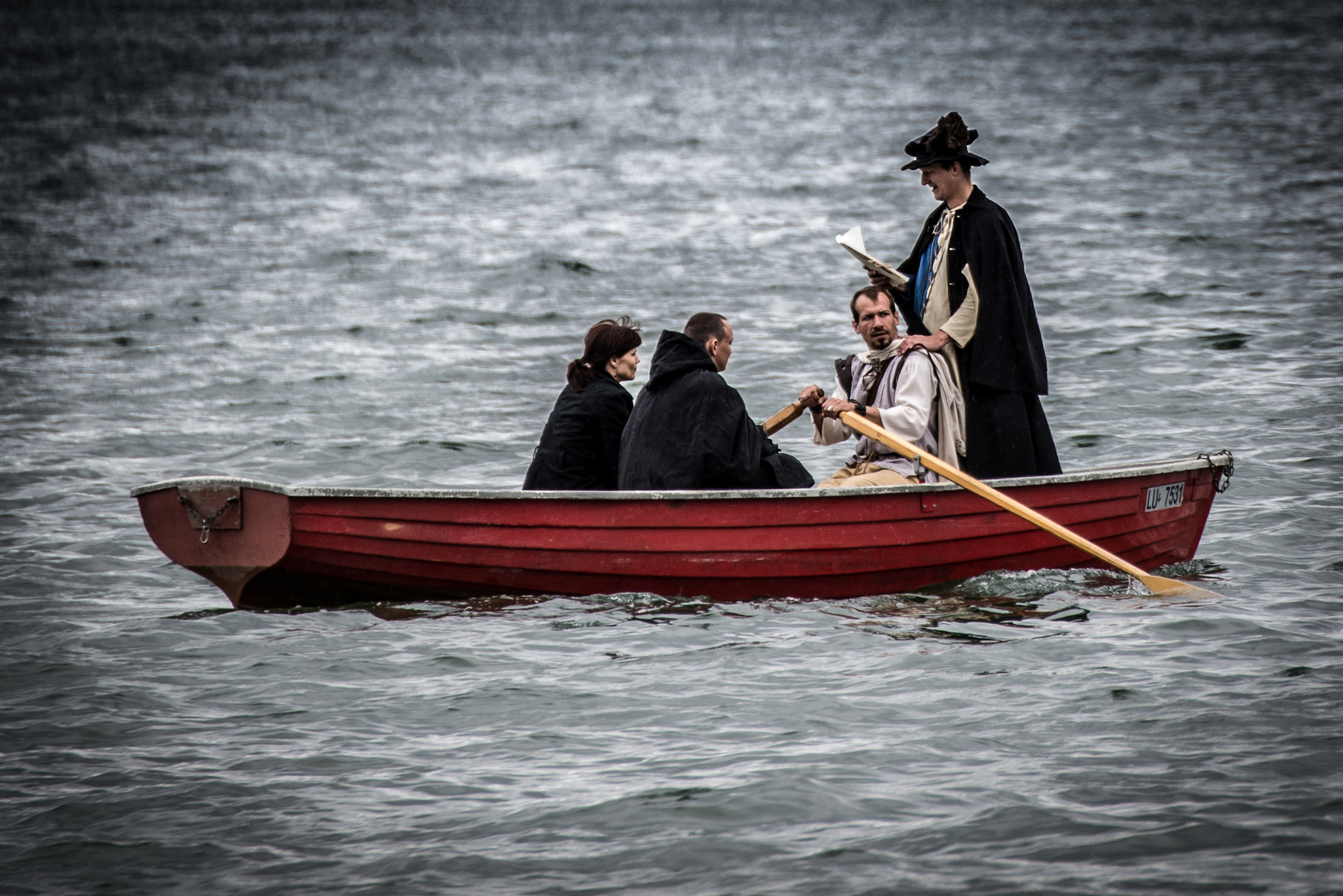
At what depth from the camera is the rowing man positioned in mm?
6938

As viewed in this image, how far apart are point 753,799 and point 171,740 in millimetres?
2322

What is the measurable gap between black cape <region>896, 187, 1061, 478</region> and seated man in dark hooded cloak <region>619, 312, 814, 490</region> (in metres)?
1.10

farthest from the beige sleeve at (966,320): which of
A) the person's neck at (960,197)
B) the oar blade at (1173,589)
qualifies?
the oar blade at (1173,589)

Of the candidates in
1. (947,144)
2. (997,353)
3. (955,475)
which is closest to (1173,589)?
(955,475)

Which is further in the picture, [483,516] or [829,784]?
[483,516]

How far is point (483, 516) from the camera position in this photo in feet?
22.1

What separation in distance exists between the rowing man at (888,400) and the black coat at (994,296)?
0.70ft

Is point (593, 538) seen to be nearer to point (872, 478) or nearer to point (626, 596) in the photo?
point (626, 596)

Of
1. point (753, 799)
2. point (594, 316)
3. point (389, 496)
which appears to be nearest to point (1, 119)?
point (594, 316)

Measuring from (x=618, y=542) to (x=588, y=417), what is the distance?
0.75 m

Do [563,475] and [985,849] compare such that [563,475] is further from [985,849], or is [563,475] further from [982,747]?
[985,849]

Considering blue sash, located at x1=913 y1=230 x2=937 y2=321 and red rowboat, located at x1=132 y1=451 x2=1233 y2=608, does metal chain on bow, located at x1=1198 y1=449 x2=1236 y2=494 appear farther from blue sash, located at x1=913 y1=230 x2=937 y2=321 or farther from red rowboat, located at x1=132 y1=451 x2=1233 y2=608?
blue sash, located at x1=913 y1=230 x2=937 y2=321

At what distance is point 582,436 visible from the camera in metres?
7.25

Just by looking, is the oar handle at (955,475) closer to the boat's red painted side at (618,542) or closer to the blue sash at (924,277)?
the boat's red painted side at (618,542)
